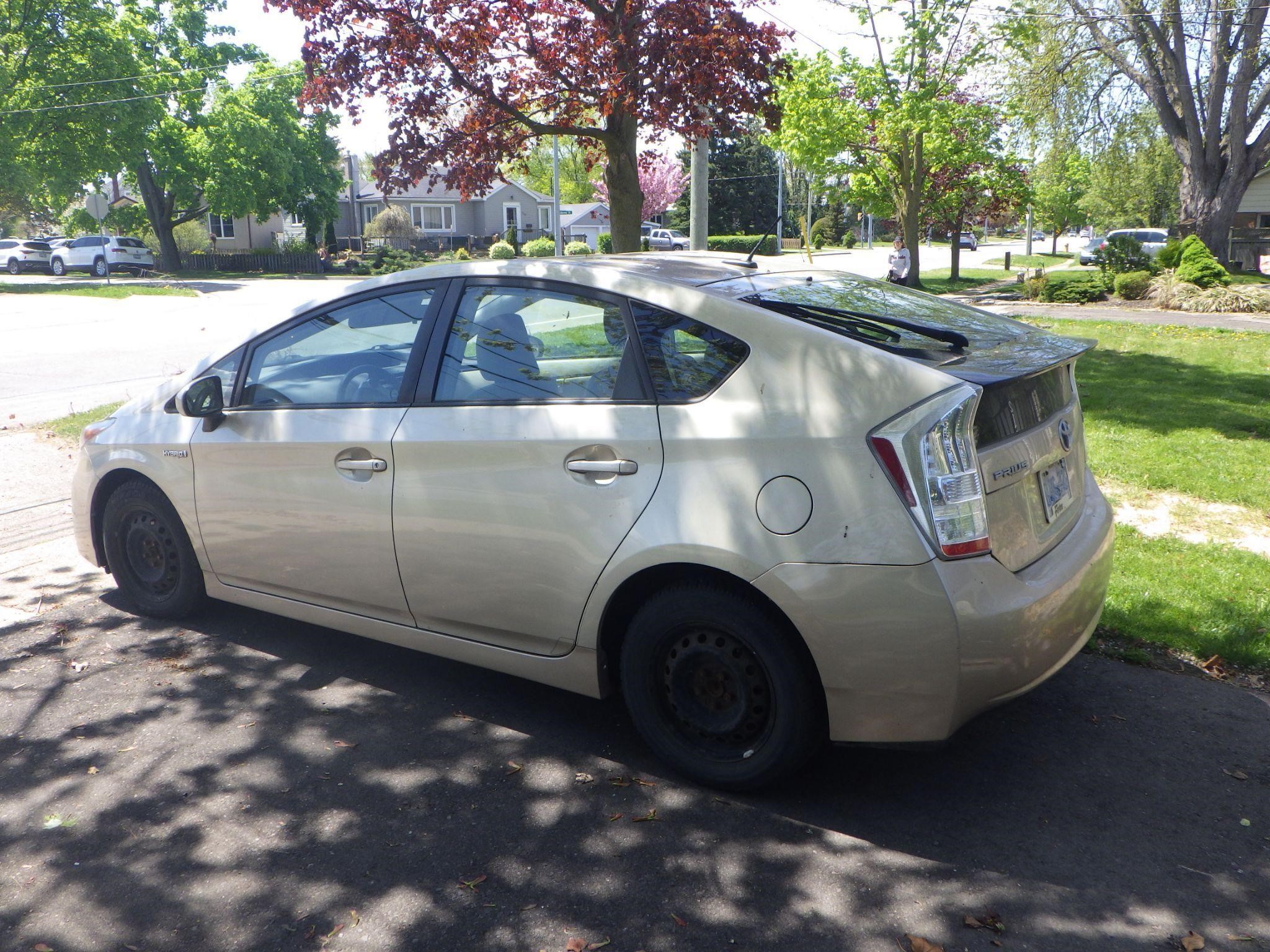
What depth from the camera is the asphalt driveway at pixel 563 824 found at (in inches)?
117

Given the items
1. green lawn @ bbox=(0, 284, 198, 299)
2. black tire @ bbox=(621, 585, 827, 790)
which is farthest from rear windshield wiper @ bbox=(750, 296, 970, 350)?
green lawn @ bbox=(0, 284, 198, 299)

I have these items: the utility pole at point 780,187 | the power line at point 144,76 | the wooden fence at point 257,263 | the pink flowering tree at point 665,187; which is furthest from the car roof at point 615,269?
the pink flowering tree at point 665,187

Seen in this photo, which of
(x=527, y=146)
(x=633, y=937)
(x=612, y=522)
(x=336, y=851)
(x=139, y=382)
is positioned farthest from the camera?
(x=139, y=382)

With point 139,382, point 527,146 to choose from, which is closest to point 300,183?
point 139,382

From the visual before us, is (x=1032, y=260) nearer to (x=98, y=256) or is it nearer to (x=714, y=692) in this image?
(x=98, y=256)

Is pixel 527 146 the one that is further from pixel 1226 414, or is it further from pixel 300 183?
pixel 300 183

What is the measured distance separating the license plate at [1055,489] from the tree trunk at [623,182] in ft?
19.3

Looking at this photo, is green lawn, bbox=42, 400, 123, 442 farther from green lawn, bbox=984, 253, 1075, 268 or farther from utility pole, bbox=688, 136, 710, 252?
green lawn, bbox=984, 253, 1075, 268

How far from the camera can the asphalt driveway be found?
2965 mm

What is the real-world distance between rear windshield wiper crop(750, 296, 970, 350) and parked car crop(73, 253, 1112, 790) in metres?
0.02

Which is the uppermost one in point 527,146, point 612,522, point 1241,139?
point 1241,139

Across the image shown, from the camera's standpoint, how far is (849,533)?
3.19 meters

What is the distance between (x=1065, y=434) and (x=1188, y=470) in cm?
424

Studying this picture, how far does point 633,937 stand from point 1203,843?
70.6 inches
